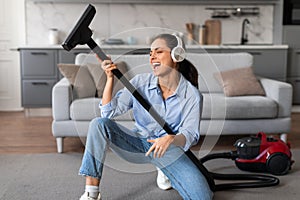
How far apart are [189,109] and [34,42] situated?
3902 millimetres

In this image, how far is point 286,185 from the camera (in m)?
2.63

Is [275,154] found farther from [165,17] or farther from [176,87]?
[165,17]

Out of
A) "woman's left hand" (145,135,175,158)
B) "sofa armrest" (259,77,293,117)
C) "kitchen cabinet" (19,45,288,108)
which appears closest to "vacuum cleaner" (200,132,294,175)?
"sofa armrest" (259,77,293,117)

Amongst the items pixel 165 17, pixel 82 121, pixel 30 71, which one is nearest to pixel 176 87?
pixel 82 121

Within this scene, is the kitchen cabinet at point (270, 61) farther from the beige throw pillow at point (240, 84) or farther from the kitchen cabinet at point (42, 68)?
the beige throw pillow at point (240, 84)

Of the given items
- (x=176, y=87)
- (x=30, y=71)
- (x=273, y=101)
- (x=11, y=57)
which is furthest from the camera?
(x=11, y=57)

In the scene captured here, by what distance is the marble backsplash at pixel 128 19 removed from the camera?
5.45m

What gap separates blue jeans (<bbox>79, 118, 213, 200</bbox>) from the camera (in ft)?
6.68

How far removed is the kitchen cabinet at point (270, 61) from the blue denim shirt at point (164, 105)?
10.6 feet

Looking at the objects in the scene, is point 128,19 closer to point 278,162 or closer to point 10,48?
point 10,48

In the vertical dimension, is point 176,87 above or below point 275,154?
above

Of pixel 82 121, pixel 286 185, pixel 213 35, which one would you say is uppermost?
pixel 213 35

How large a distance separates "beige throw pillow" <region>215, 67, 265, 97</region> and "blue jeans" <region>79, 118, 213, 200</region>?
5.09ft

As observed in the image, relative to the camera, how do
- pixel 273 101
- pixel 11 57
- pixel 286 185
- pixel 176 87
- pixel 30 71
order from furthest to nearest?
pixel 11 57
pixel 30 71
pixel 273 101
pixel 286 185
pixel 176 87
